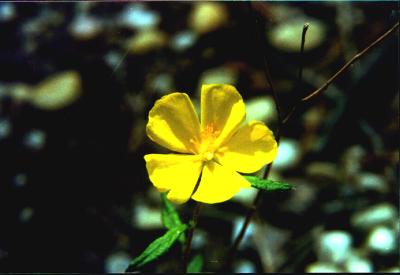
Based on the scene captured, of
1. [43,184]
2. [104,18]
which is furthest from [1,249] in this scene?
[104,18]

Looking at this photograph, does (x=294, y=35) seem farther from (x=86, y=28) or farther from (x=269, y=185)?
(x=269, y=185)

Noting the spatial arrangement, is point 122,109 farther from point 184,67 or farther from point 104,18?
point 104,18

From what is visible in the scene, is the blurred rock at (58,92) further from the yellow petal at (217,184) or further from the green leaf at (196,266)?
the yellow petal at (217,184)

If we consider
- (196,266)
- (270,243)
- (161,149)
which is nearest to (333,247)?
(270,243)

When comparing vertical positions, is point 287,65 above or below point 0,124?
above

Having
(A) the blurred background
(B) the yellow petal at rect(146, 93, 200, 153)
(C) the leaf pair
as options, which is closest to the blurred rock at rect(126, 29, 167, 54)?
(A) the blurred background

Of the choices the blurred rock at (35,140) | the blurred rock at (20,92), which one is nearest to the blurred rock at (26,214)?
the blurred rock at (35,140)
